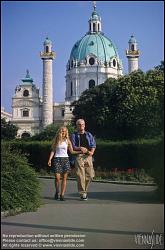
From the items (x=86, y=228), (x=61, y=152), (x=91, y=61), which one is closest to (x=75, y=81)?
(x=91, y=61)

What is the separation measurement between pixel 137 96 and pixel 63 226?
31.9 meters

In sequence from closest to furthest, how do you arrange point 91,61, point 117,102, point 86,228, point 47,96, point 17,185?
point 86,228
point 17,185
point 117,102
point 91,61
point 47,96

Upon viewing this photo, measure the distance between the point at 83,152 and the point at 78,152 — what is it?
4.1 inches

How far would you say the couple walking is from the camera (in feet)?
23.4

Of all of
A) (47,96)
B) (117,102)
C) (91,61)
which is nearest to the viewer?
(117,102)

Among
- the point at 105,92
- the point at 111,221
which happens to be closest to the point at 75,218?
the point at 111,221

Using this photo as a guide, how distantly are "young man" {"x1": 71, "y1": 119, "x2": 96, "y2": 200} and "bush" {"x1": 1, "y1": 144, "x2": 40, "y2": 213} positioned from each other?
81cm

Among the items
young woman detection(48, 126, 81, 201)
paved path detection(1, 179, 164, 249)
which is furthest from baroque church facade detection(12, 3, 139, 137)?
paved path detection(1, 179, 164, 249)

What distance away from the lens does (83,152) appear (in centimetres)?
716

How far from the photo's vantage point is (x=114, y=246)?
4.36 meters

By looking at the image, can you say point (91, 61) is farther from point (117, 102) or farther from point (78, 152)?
point (78, 152)

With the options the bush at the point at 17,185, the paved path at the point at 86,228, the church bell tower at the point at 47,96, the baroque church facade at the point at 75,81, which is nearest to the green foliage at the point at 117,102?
the baroque church facade at the point at 75,81

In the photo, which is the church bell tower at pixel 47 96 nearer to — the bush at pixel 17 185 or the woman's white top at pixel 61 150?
the woman's white top at pixel 61 150

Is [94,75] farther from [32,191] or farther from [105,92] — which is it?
[32,191]
